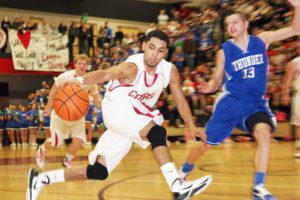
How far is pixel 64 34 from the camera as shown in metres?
21.4

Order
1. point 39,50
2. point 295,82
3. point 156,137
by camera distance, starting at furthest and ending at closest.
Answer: point 39,50
point 295,82
point 156,137

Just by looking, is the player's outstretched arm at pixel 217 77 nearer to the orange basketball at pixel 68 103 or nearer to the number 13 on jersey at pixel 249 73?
the number 13 on jersey at pixel 249 73

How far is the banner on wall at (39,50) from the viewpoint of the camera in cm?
2010

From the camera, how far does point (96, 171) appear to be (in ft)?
15.5

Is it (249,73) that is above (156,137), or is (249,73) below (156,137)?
above

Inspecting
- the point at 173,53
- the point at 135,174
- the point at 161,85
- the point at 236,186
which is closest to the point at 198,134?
the point at 161,85

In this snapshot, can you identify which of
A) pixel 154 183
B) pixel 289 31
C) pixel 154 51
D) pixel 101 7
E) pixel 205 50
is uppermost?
pixel 101 7

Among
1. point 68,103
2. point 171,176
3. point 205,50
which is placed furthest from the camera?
point 205,50

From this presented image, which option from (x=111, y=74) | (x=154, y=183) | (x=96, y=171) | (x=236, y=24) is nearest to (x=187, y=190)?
(x=96, y=171)

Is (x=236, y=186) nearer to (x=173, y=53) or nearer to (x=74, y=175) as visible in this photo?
(x=74, y=175)

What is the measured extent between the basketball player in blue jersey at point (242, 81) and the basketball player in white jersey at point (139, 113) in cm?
67

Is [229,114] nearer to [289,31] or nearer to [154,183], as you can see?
[289,31]

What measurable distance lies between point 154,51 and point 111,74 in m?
0.46

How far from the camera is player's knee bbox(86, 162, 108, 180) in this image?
471 centimetres
